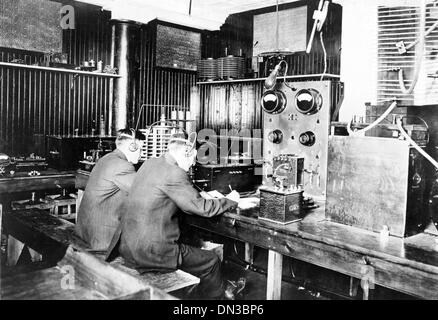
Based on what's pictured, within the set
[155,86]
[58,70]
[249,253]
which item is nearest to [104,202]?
[249,253]

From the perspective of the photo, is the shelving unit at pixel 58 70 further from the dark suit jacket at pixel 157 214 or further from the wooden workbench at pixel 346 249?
the wooden workbench at pixel 346 249

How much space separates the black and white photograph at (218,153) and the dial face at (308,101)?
0.02 metres

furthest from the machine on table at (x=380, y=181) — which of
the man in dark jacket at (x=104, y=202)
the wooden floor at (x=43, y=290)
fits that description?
the wooden floor at (x=43, y=290)

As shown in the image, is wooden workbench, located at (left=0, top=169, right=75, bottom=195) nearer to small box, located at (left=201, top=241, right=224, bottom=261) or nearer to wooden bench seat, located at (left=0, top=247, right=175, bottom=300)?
small box, located at (left=201, top=241, right=224, bottom=261)

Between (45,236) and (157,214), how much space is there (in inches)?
61.6

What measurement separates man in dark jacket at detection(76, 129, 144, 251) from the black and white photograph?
14mm

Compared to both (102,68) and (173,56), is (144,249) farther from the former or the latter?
(173,56)

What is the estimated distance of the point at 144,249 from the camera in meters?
3.15

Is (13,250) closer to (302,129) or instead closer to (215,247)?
(215,247)

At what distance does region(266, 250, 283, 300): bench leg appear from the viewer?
325cm

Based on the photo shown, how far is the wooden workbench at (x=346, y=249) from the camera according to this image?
240cm

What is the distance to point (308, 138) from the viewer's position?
479 cm

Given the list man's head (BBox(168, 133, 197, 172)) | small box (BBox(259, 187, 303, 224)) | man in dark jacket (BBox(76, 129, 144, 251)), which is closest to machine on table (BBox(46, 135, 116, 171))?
man in dark jacket (BBox(76, 129, 144, 251))
